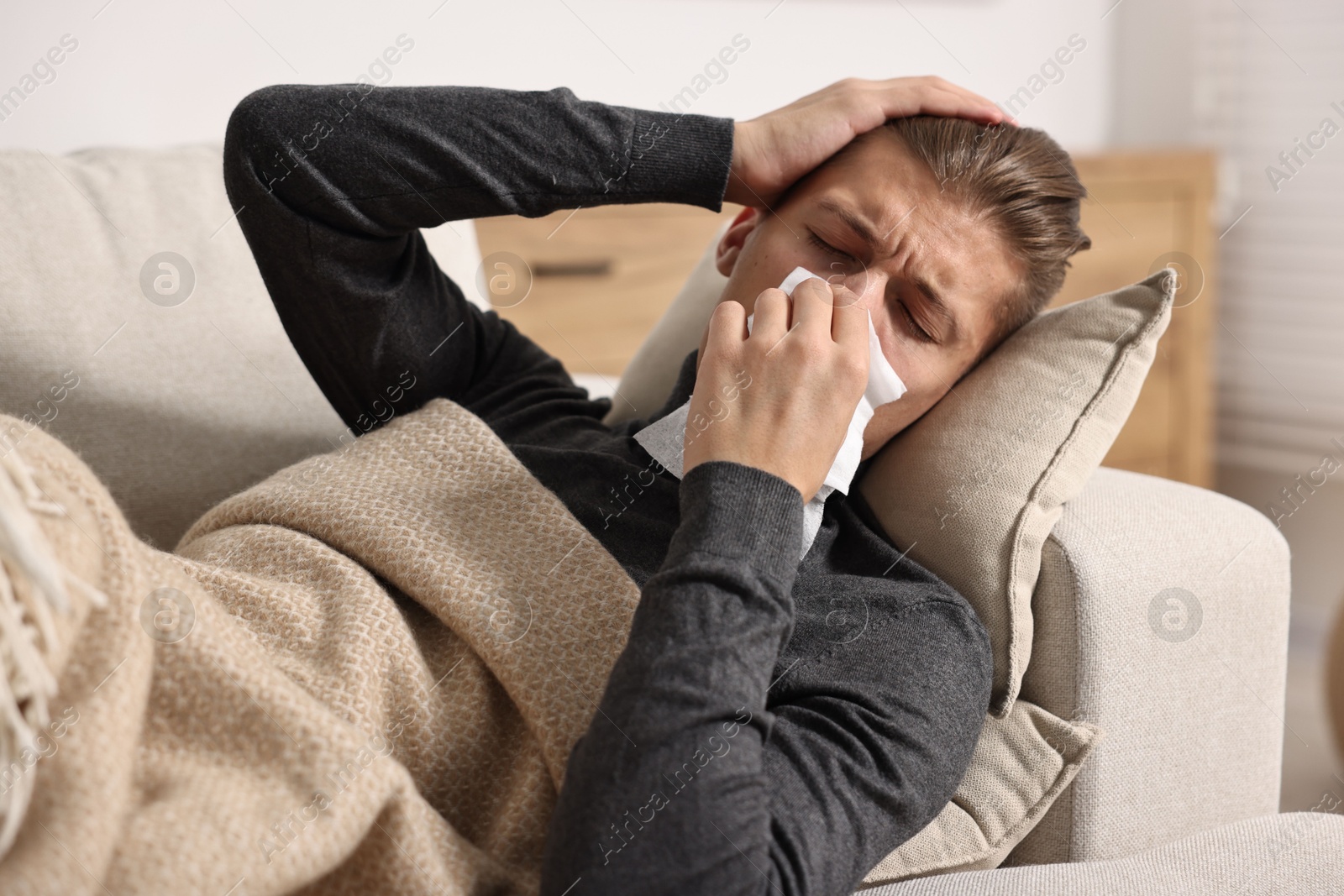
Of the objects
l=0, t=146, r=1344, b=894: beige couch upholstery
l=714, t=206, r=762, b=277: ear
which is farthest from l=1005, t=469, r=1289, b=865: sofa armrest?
l=714, t=206, r=762, b=277: ear

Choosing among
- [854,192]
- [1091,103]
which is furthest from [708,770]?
[1091,103]

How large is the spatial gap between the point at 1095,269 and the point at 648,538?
1.64 m

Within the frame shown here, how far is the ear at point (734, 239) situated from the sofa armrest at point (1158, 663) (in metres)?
0.46

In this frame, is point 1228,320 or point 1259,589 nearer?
point 1259,589

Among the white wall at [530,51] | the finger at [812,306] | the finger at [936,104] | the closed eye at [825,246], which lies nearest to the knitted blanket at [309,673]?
the finger at [812,306]

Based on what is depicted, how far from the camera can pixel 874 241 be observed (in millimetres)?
964

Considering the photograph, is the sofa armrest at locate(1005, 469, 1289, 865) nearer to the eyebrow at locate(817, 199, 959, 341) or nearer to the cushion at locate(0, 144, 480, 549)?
the eyebrow at locate(817, 199, 959, 341)

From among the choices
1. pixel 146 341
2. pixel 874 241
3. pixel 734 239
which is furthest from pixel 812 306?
pixel 146 341

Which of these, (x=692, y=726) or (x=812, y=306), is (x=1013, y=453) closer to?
(x=812, y=306)

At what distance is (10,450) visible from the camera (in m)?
0.64

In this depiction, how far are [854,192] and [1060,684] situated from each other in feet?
1.60

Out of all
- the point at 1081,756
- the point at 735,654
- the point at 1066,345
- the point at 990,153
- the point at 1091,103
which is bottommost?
the point at 1081,756

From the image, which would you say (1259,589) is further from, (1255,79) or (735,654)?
(1255,79)

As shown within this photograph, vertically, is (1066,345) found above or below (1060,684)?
above
